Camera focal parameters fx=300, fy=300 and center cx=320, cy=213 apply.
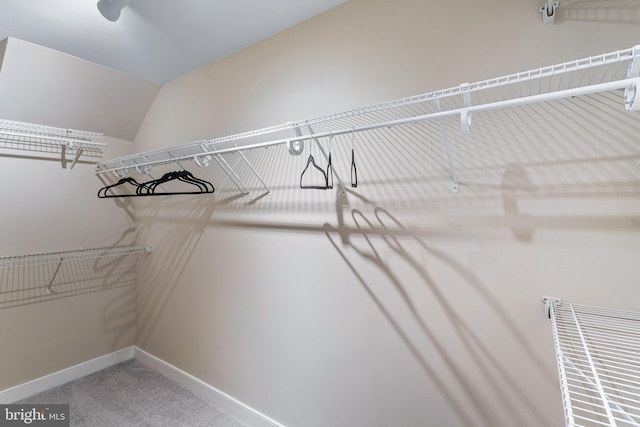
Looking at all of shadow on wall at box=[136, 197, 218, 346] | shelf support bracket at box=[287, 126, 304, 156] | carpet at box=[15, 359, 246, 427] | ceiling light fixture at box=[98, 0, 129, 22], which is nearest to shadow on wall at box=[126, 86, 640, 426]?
shelf support bracket at box=[287, 126, 304, 156]

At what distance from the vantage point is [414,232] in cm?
141

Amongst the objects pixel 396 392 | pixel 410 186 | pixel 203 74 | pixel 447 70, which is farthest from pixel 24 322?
pixel 447 70

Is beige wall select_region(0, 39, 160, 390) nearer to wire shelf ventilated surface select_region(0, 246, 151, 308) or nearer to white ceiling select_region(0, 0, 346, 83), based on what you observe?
wire shelf ventilated surface select_region(0, 246, 151, 308)

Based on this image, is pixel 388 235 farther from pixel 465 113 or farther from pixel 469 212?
pixel 465 113

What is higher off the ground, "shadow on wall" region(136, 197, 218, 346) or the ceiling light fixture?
the ceiling light fixture

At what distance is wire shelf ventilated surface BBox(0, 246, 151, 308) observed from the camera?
224cm

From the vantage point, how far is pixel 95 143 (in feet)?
8.27

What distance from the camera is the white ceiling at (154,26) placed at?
164 centimetres

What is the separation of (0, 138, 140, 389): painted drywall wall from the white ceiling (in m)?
0.94

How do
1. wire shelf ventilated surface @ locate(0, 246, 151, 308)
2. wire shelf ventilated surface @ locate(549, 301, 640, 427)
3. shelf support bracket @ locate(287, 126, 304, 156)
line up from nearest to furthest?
wire shelf ventilated surface @ locate(549, 301, 640, 427), shelf support bracket @ locate(287, 126, 304, 156), wire shelf ventilated surface @ locate(0, 246, 151, 308)

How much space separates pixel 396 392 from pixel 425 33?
1.69m

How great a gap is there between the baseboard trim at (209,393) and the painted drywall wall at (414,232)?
6 cm

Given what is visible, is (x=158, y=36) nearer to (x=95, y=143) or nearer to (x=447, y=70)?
(x=95, y=143)

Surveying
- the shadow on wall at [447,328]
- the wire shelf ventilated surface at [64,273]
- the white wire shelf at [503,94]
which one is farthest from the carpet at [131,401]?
the white wire shelf at [503,94]
